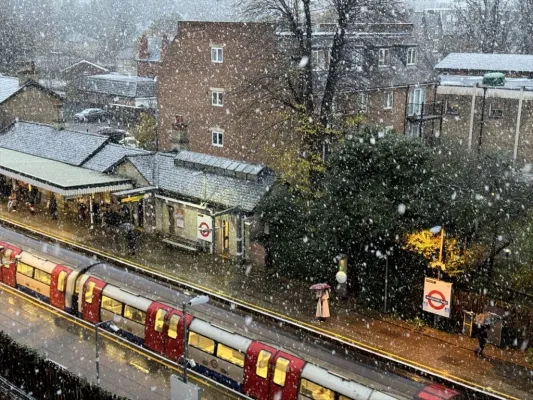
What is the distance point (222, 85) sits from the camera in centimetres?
3988

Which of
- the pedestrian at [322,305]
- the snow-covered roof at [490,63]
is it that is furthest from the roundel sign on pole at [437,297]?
the snow-covered roof at [490,63]

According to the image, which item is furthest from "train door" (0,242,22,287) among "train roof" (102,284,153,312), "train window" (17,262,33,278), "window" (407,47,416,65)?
"window" (407,47,416,65)

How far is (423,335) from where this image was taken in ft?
76.7

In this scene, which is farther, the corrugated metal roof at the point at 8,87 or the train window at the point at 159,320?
the corrugated metal roof at the point at 8,87

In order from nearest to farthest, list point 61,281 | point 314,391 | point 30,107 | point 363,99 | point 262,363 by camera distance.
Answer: point 314,391
point 262,363
point 61,281
point 363,99
point 30,107

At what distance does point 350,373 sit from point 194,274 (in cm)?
1357

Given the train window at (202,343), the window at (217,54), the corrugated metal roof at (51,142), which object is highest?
the window at (217,54)

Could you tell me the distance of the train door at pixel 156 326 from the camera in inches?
845

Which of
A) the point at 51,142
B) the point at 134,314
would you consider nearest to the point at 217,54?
the point at 51,142

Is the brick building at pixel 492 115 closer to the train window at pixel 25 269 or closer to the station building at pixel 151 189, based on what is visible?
the station building at pixel 151 189

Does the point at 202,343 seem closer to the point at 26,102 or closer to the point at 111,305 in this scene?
the point at 111,305

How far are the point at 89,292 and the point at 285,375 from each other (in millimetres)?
9687

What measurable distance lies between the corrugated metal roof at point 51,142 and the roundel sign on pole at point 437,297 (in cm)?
2302

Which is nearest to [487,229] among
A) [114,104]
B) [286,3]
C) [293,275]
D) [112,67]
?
[293,275]
